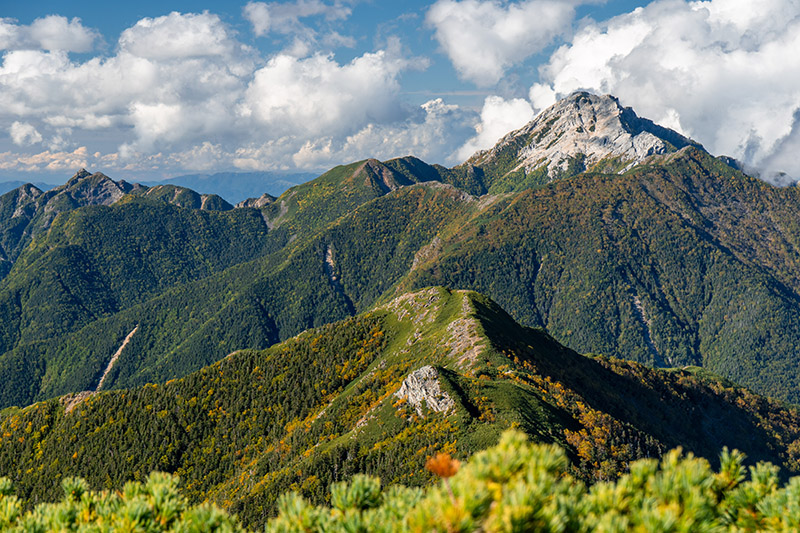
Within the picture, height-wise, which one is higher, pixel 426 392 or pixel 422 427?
pixel 426 392

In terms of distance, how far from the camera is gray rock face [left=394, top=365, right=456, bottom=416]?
12612cm

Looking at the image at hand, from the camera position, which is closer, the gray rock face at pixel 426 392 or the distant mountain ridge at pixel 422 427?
the distant mountain ridge at pixel 422 427

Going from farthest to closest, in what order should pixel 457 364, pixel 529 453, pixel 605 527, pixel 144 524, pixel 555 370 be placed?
pixel 555 370
pixel 457 364
pixel 144 524
pixel 529 453
pixel 605 527

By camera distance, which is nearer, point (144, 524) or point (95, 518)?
point (144, 524)

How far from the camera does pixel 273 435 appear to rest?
193m

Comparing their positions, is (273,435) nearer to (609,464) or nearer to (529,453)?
(609,464)

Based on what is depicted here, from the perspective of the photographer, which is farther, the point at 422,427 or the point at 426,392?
the point at 426,392

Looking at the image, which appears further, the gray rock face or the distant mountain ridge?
the gray rock face

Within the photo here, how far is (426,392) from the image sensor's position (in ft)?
430

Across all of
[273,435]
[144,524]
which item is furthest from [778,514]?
[273,435]

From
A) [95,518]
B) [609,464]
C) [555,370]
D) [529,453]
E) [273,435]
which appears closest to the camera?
[529,453]

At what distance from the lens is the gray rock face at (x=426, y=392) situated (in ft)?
414

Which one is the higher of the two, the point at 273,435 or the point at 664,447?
the point at 664,447

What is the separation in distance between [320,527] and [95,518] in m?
16.5
